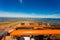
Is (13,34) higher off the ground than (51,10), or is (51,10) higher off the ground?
(51,10)

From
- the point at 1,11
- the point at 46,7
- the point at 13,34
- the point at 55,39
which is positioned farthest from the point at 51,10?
the point at 13,34

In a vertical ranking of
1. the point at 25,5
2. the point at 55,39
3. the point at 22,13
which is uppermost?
the point at 25,5

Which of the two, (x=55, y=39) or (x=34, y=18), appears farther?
(x=34, y=18)

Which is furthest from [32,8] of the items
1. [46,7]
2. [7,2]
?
[7,2]

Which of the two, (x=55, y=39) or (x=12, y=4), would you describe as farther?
(x=12, y=4)

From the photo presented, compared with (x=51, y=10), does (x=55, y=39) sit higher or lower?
lower

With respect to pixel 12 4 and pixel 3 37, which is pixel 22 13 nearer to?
pixel 12 4

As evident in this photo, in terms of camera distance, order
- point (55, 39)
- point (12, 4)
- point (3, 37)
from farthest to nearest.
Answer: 1. point (12, 4)
2. point (55, 39)
3. point (3, 37)

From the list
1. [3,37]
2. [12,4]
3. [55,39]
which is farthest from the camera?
[12,4]

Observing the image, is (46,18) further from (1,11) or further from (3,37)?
(3,37)
